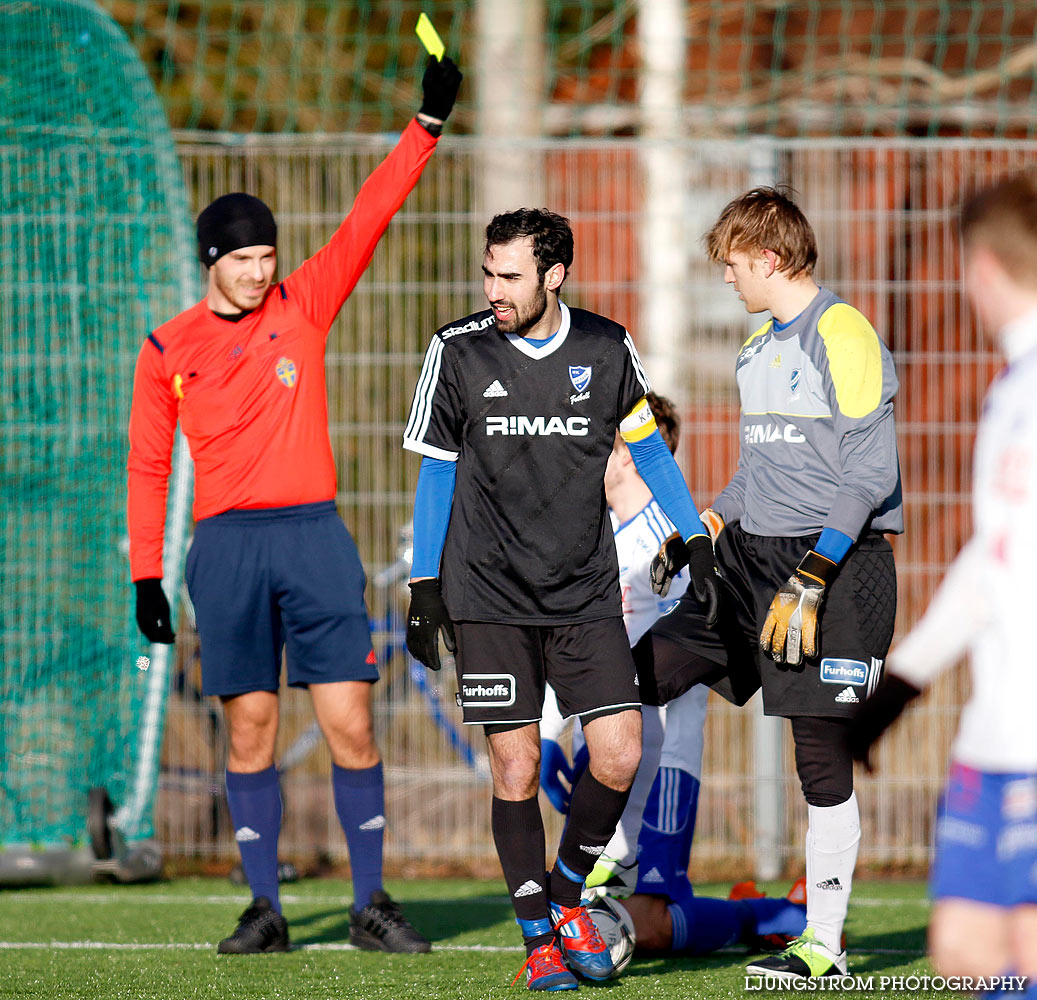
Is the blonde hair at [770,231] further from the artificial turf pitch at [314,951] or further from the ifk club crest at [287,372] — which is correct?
the artificial turf pitch at [314,951]

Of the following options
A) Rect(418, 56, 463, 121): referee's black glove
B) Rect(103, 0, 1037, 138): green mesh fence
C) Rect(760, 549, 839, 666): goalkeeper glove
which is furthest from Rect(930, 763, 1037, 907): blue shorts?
Rect(103, 0, 1037, 138): green mesh fence

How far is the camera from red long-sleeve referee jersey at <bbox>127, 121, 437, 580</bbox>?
4832 mm

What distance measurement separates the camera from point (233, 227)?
4738mm

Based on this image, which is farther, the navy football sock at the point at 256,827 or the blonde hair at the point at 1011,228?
the navy football sock at the point at 256,827

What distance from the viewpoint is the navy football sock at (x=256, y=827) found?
486 cm

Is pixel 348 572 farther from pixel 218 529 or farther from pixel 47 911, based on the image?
pixel 47 911

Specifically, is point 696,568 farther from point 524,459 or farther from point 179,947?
point 179,947

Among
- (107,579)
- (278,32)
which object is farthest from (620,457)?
(278,32)

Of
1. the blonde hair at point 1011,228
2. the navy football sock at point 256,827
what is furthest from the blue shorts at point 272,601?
the blonde hair at point 1011,228

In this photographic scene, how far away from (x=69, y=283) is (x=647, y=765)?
12.1 feet

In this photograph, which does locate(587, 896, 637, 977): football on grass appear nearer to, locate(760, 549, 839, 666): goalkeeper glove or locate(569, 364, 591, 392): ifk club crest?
locate(760, 549, 839, 666): goalkeeper glove

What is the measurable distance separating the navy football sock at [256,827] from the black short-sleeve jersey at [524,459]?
112 centimetres

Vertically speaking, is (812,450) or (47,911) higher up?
(812,450)

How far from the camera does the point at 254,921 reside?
4.79m
